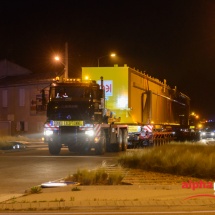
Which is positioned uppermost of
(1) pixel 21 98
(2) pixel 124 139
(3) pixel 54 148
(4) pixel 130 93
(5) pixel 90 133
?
(1) pixel 21 98

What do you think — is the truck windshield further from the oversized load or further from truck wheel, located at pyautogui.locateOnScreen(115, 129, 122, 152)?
truck wheel, located at pyautogui.locateOnScreen(115, 129, 122, 152)

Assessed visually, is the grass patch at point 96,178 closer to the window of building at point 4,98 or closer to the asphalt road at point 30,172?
the asphalt road at point 30,172

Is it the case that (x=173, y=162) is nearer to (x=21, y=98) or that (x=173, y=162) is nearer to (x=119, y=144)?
(x=119, y=144)

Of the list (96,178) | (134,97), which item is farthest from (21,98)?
(96,178)

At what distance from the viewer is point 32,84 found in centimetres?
6128

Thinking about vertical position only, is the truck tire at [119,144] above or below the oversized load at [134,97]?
below

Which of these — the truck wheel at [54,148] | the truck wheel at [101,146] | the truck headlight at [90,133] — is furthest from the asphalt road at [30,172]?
the truck wheel at [54,148]

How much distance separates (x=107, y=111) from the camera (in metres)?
32.8

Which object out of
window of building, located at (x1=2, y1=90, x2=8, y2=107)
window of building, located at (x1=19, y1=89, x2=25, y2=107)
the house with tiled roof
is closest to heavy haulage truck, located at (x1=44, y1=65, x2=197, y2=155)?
the house with tiled roof

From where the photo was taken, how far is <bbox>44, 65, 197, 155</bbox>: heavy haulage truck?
99.9ft

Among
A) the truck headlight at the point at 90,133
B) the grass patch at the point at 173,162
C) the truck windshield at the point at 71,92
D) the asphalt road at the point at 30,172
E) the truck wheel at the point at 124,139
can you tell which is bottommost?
the asphalt road at the point at 30,172

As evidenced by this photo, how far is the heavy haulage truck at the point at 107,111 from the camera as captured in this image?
3045cm

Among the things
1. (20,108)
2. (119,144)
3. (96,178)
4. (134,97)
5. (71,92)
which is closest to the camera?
(96,178)

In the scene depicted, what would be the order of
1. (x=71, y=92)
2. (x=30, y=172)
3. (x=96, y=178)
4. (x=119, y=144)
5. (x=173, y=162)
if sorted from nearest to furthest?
(x=96, y=178)
(x=173, y=162)
(x=30, y=172)
(x=71, y=92)
(x=119, y=144)
